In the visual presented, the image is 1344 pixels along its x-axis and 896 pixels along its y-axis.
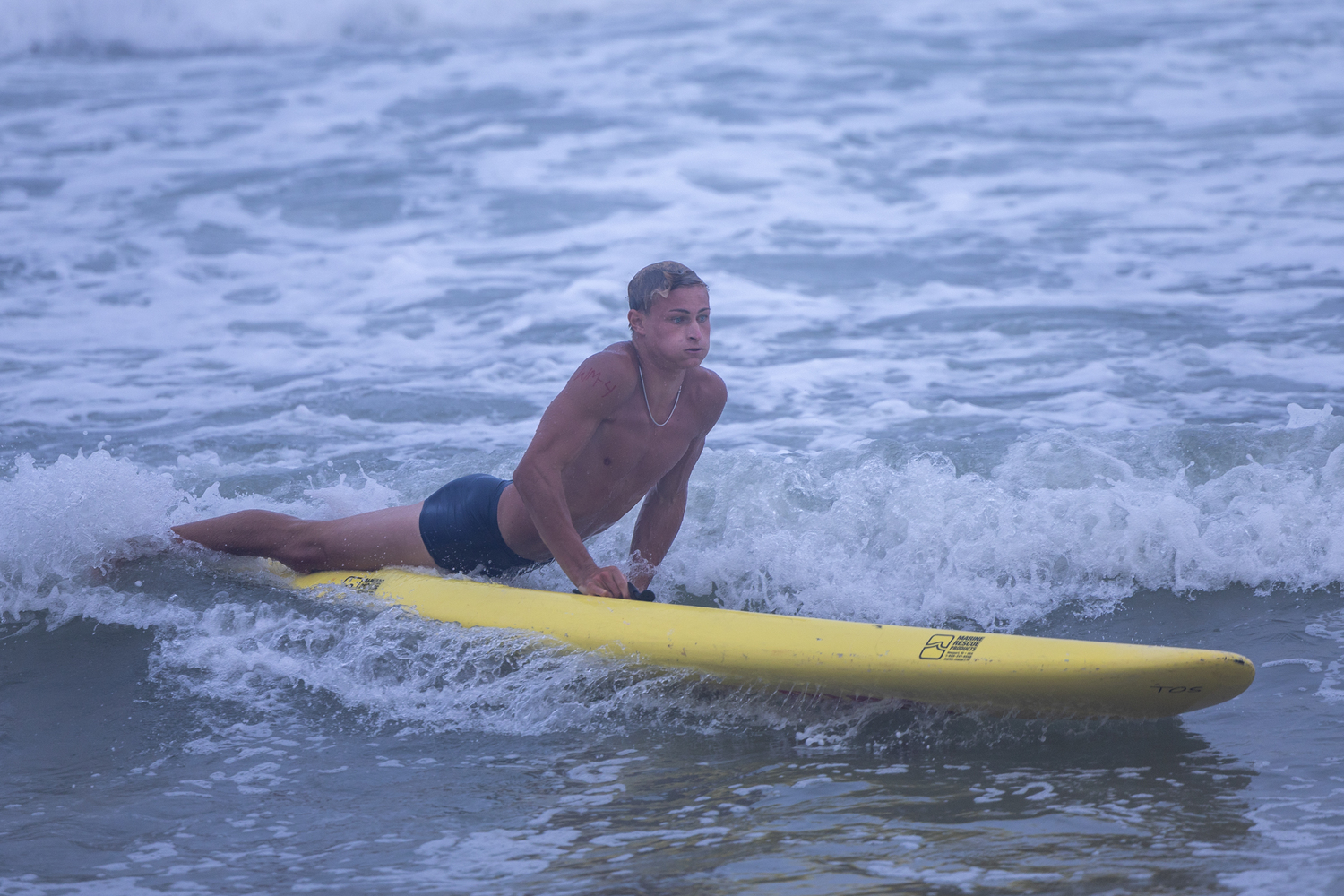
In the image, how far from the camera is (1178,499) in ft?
16.5

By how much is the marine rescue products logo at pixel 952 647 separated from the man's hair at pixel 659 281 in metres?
1.36

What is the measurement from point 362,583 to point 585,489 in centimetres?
102

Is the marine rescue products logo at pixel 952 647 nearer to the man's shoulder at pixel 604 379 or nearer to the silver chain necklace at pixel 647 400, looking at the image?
the silver chain necklace at pixel 647 400

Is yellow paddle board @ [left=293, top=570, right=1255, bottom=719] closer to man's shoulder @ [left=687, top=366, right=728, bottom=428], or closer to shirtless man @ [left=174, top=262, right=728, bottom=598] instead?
shirtless man @ [left=174, top=262, right=728, bottom=598]

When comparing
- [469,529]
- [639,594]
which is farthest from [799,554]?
[469,529]

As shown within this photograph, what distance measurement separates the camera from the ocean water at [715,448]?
3.20 meters

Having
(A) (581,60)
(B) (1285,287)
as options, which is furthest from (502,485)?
(A) (581,60)

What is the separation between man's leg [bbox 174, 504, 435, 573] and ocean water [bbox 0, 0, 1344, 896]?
0.44 feet

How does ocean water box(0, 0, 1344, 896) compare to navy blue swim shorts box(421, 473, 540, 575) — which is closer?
ocean water box(0, 0, 1344, 896)

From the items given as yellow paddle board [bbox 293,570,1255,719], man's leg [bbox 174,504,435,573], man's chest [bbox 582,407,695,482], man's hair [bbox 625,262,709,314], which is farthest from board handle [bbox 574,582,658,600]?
man's hair [bbox 625,262,709,314]

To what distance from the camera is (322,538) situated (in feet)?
15.8

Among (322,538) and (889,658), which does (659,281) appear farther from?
(322,538)

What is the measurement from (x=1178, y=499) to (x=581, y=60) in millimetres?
14737

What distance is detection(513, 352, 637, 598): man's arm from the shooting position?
4.04 metres
